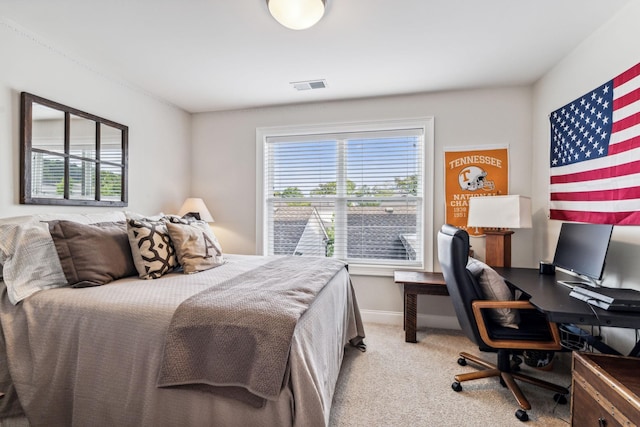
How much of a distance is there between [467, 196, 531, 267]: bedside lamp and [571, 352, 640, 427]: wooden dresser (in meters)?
Result: 1.24

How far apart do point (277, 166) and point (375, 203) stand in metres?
1.28

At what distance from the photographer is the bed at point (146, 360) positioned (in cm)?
124

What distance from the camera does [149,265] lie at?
1.94m

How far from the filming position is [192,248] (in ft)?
7.11

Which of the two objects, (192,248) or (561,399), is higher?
(192,248)

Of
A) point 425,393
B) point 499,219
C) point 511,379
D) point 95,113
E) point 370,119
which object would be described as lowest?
point 425,393

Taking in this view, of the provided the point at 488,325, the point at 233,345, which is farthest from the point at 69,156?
the point at 488,325

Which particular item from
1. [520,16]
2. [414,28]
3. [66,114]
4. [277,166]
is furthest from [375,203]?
[66,114]

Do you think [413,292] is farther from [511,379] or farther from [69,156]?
[69,156]

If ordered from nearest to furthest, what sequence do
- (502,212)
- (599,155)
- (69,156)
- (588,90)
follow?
(599,155) < (588,90) < (69,156) < (502,212)

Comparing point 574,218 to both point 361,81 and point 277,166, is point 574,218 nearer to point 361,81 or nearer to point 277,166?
point 361,81

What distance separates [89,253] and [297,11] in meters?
1.87

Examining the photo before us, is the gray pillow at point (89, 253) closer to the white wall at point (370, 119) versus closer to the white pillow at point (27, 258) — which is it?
the white pillow at point (27, 258)

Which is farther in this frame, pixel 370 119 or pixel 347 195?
pixel 347 195
